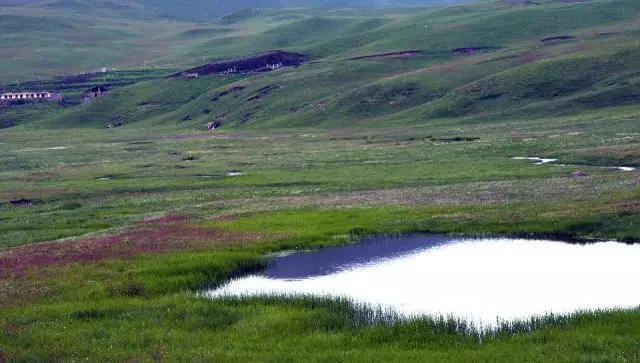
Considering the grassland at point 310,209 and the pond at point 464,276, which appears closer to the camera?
the grassland at point 310,209

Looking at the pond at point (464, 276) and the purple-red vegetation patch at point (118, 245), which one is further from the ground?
the purple-red vegetation patch at point (118, 245)

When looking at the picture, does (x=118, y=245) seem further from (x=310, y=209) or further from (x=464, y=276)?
(x=464, y=276)

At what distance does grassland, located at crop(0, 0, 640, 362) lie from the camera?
90.9ft

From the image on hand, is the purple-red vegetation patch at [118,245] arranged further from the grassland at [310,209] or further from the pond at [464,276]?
the pond at [464,276]

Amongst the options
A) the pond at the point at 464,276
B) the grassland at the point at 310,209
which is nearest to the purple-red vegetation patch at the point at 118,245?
the grassland at the point at 310,209

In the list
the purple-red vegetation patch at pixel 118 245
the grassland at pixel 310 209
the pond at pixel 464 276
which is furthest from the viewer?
the purple-red vegetation patch at pixel 118 245

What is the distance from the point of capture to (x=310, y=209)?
60.4 metres

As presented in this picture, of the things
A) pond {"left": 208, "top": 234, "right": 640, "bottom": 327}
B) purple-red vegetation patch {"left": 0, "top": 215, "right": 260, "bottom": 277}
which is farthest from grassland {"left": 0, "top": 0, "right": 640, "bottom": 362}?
pond {"left": 208, "top": 234, "right": 640, "bottom": 327}

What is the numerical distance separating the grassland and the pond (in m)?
1.95

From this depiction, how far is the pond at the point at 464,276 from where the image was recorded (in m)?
33.1

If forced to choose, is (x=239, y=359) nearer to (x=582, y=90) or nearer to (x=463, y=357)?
(x=463, y=357)

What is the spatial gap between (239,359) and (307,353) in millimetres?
2283

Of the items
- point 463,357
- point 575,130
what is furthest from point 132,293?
point 575,130

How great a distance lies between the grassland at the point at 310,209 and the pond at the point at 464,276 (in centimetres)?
195
